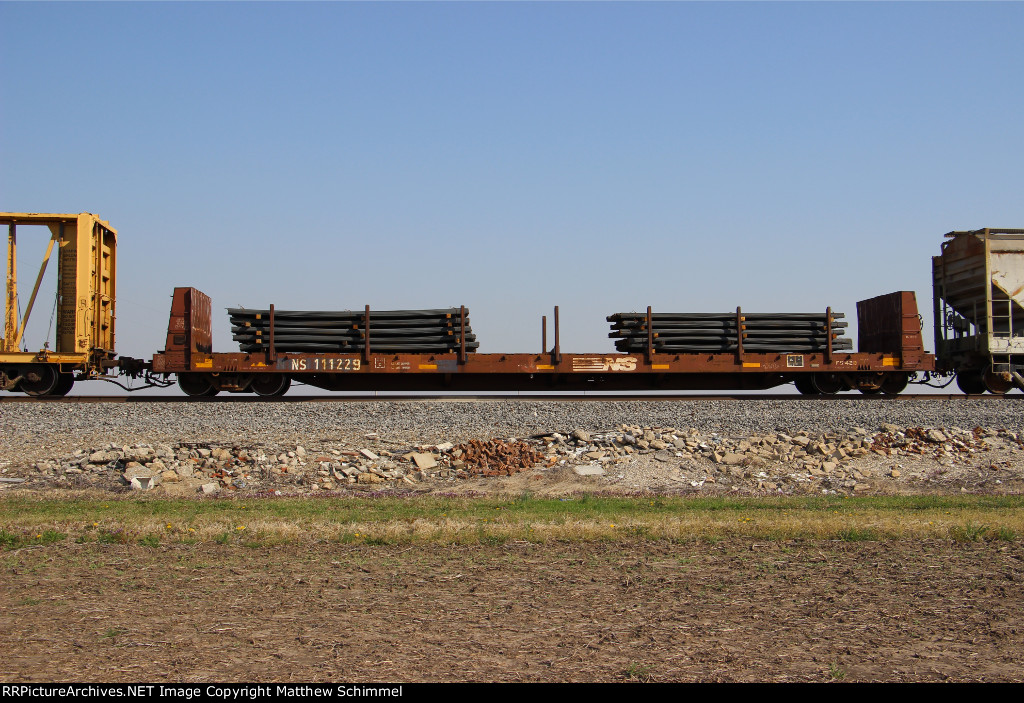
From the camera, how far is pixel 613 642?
5.83m

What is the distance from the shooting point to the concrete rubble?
48.6 ft

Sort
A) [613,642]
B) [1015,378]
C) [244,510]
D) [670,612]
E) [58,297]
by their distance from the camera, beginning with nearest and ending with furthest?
[613,642]
[670,612]
[244,510]
[58,297]
[1015,378]

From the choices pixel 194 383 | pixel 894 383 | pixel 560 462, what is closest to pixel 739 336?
pixel 894 383

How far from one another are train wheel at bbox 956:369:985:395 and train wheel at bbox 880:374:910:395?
2.00 m

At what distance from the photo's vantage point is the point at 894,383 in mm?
19625

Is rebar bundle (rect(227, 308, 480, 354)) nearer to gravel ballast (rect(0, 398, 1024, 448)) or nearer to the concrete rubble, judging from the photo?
gravel ballast (rect(0, 398, 1024, 448))

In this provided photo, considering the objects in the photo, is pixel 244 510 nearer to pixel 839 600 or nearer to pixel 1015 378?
pixel 839 600

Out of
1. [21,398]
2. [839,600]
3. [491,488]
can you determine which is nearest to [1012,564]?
[839,600]

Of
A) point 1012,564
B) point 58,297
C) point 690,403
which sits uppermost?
point 58,297

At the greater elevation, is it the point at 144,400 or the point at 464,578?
the point at 144,400

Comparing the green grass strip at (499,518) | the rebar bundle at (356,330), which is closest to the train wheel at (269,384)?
the rebar bundle at (356,330)

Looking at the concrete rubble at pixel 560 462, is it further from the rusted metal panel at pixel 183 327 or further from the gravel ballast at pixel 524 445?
the rusted metal panel at pixel 183 327
